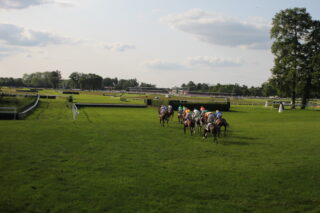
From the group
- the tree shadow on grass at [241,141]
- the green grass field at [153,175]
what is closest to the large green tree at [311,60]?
the tree shadow on grass at [241,141]

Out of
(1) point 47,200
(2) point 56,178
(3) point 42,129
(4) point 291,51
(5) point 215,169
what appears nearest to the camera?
(1) point 47,200

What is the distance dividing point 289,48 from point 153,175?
43.1 m

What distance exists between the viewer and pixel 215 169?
1020 cm

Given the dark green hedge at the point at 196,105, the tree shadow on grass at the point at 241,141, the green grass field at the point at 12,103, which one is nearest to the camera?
the tree shadow on grass at the point at 241,141

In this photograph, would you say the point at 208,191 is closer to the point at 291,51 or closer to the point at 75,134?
the point at 75,134

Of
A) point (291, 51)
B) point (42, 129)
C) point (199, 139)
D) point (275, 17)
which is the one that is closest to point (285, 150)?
point (199, 139)

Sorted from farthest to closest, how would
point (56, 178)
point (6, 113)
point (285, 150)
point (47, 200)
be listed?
point (6, 113) → point (285, 150) → point (56, 178) → point (47, 200)

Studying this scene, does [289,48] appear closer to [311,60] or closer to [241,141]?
[311,60]

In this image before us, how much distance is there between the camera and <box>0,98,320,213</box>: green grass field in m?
7.15

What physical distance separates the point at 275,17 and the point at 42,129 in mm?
42256

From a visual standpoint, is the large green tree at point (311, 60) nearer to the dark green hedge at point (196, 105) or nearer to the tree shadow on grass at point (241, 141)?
the dark green hedge at point (196, 105)

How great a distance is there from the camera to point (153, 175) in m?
9.23

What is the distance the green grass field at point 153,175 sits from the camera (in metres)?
7.15

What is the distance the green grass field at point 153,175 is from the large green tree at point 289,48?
33186 millimetres
